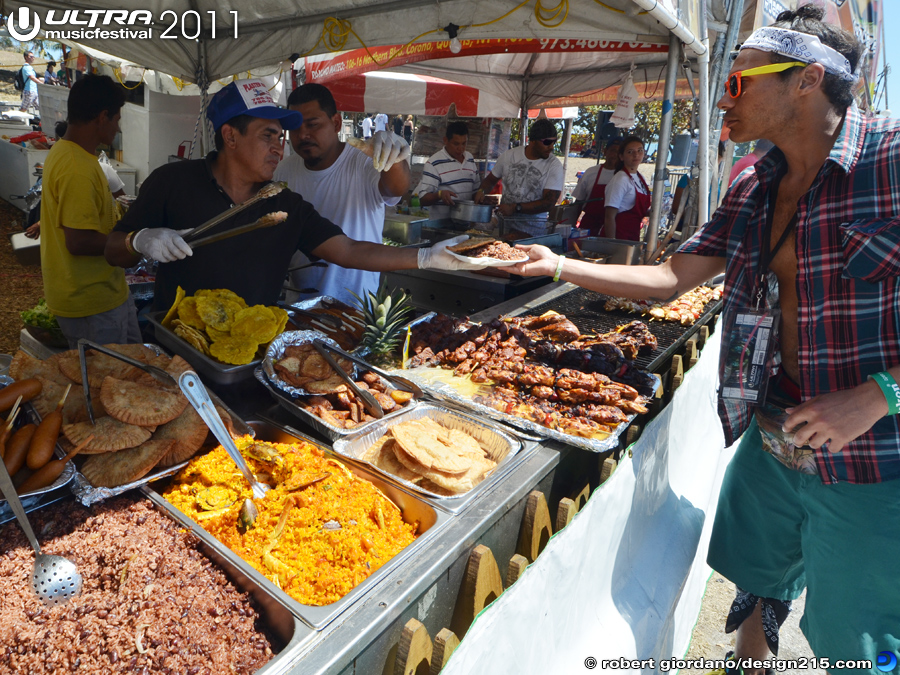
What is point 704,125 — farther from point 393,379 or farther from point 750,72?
point 393,379

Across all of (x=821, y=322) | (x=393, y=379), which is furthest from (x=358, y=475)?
(x=821, y=322)

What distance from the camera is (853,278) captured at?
6.19 feet

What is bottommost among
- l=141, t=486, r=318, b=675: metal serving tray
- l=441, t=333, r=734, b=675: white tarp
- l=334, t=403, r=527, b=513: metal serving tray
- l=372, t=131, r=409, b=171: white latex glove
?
l=441, t=333, r=734, b=675: white tarp

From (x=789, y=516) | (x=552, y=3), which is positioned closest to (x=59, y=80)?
(x=552, y=3)

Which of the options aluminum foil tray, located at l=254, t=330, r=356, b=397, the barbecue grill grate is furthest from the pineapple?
the barbecue grill grate

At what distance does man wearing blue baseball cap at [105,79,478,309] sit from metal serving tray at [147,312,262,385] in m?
0.71

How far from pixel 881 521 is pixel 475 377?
183 centimetres

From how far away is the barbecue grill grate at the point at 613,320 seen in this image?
11.6ft

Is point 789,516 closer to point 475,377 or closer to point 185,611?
point 475,377

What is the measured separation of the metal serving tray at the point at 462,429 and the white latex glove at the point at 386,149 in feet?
6.53

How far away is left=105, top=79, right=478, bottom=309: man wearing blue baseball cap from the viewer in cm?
303

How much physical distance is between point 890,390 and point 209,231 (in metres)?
3.19

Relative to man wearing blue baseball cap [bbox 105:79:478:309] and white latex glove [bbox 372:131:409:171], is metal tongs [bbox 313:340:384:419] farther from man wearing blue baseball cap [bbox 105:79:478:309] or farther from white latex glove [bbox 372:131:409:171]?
white latex glove [bbox 372:131:409:171]

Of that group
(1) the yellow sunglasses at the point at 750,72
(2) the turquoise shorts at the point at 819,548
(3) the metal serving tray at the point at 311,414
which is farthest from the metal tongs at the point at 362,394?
(1) the yellow sunglasses at the point at 750,72
